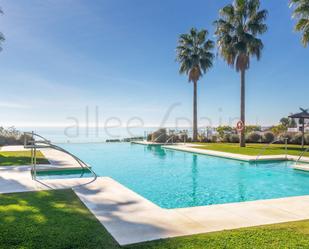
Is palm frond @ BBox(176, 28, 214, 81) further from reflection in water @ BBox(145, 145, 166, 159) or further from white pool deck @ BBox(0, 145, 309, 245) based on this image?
white pool deck @ BBox(0, 145, 309, 245)

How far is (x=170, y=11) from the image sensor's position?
20.9 metres

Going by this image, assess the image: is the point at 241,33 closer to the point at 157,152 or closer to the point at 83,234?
the point at 157,152

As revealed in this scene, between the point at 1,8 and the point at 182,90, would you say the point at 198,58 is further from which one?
the point at 1,8

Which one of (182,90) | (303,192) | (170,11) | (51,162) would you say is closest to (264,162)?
(303,192)

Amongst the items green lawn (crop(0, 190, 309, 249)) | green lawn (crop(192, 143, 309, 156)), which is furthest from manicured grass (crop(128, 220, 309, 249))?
green lawn (crop(192, 143, 309, 156))

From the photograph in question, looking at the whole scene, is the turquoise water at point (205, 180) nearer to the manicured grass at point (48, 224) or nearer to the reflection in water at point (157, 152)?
the manicured grass at point (48, 224)

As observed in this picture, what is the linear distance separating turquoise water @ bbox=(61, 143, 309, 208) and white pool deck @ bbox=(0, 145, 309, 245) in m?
1.42

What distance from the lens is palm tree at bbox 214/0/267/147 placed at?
1939 cm

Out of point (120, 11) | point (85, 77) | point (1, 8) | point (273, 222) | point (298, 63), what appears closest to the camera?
point (273, 222)

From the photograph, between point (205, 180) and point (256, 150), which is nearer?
point (205, 180)

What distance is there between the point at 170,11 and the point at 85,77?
9.41 metres

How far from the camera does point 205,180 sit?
9.94 meters

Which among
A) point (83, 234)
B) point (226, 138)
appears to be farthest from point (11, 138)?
point (83, 234)

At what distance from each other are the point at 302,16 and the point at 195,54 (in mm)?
9673
